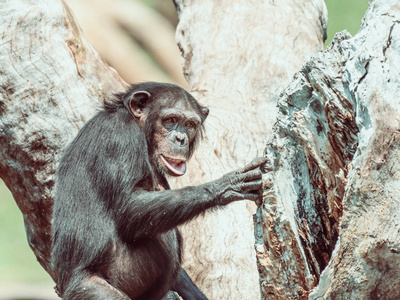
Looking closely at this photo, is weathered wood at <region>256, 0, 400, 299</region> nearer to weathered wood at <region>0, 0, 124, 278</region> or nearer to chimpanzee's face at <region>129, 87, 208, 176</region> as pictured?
chimpanzee's face at <region>129, 87, 208, 176</region>

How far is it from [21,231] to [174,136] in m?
9.85

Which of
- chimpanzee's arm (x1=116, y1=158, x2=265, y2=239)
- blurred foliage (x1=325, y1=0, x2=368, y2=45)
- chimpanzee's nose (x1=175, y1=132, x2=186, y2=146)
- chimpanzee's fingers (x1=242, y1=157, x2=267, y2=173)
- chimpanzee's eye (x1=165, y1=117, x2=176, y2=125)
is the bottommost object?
chimpanzee's fingers (x1=242, y1=157, x2=267, y2=173)

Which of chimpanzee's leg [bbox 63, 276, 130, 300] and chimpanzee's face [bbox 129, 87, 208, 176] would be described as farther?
chimpanzee's face [bbox 129, 87, 208, 176]

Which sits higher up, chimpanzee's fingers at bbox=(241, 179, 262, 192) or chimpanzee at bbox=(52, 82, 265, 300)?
chimpanzee at bbox=(52, 82, 265, 300)

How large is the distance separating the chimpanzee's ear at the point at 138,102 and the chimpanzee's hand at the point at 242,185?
3.63ft

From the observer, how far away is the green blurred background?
38.9 feet

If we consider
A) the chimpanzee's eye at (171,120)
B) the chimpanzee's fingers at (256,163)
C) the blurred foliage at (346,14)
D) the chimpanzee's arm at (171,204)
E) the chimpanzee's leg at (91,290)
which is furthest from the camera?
the blurred foliage at (346,14)

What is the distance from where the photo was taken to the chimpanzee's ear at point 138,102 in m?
4.78

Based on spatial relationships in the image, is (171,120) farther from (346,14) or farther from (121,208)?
(346,14)

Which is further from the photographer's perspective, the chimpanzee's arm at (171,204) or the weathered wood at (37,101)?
the weathered wood at (37,101)

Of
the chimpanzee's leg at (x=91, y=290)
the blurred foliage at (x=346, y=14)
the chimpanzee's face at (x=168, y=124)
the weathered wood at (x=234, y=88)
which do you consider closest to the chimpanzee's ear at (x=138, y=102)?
the chimpanzee's face at (x=168, y=124)

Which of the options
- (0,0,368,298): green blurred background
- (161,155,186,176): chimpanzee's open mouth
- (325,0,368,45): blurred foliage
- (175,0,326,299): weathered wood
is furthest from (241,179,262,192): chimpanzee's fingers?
(325,0,368,45): blurred foliage

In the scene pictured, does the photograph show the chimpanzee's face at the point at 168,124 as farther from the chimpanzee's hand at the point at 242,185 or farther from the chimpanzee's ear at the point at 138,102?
the chimpanzee's hand at the point at 242,185

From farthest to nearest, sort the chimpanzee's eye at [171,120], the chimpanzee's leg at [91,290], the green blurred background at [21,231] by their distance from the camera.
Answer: the green blurred background at [21,231], the chimpanzee's eye at [171,120], the chimpanzee's leg at [91,290]
